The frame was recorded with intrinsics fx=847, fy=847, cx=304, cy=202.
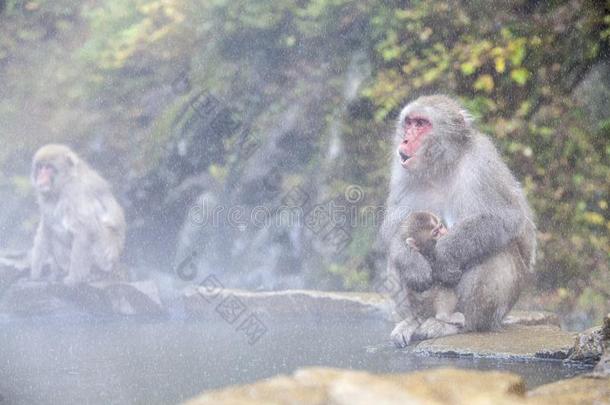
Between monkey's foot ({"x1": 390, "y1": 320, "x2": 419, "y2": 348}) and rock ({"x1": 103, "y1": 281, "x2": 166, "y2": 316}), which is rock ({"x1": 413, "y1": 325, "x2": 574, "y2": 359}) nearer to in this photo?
monkey's foot ({"x1": 390, "y1": 320, "x2": 419, "y2": 348})

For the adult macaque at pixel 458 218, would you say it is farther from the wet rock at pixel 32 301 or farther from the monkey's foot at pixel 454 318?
the wet rock at pixel 32 301

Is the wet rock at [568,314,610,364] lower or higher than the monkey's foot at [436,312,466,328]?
lower

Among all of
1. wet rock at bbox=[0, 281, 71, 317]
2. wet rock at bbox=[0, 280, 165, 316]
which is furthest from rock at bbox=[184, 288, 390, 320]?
wet rock at bbox=[0, 281, 71, 317]

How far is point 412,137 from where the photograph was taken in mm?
4645

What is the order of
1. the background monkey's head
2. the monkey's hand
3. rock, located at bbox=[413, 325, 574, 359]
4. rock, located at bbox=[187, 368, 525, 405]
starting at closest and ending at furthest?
rock, located at bbox=[187, 368, 525, 405] < rock, located at bbox=[413, 325, 574, 359] < the monkey's hand < the background monkey's head

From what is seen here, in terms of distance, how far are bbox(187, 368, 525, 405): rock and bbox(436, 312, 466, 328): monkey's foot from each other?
2.52 m

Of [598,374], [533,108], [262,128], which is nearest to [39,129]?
[262,128]

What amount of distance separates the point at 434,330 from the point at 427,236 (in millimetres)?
526

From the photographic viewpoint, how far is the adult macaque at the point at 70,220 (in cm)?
782

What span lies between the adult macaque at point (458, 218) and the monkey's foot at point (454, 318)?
0.10 ft

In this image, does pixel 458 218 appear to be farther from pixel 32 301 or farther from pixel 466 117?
pixel 32 301

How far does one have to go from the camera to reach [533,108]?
7145mm

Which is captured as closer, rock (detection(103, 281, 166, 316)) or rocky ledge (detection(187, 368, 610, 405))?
rocky ledge (detection(187, 368, 610, 405))

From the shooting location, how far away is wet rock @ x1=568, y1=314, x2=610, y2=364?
3.96 m
